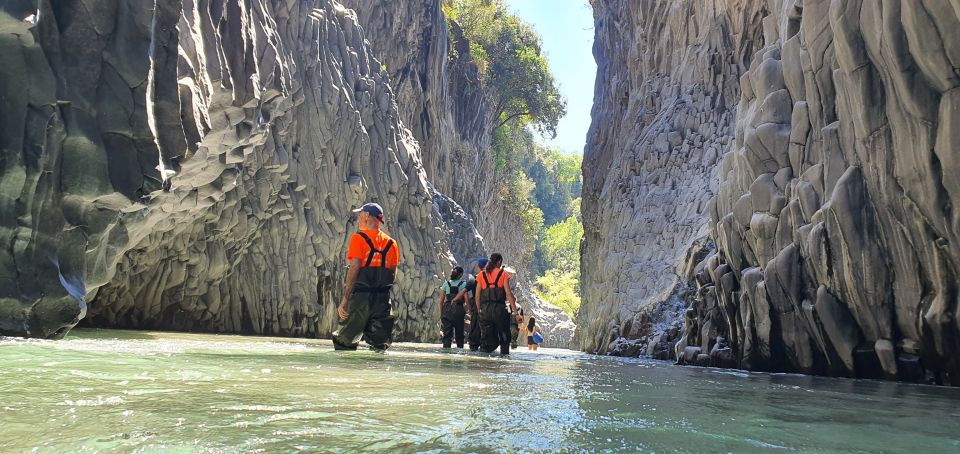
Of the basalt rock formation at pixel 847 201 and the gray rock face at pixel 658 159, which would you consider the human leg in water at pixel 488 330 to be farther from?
the gray rock face at pixel 658 159

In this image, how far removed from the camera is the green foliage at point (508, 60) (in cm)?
4303

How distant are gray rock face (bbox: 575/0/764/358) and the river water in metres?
12.8

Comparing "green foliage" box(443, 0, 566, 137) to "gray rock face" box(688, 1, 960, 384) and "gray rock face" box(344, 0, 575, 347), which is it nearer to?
"gray rock face" box(344, 0, 575, 347)

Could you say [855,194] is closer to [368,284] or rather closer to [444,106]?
[368,284]

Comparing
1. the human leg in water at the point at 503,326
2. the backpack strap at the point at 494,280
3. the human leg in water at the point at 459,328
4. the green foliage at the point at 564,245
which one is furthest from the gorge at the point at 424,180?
the green foliage at the point at 564,245

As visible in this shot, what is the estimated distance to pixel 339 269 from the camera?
21.8 meters

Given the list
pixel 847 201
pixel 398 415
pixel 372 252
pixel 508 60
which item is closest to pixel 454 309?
pixel 372 252

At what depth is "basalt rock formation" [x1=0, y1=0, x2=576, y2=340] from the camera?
843 centimetres

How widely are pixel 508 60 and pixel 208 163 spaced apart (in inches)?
1253

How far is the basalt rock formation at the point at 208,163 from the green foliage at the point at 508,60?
1005 cm

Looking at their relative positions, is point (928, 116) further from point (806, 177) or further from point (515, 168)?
point (515, 168)

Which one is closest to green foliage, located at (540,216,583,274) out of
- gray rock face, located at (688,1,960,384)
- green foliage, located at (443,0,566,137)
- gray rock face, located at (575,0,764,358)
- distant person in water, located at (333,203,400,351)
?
green foliage, located at (443,0,566,137)

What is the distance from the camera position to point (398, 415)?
3.06 m

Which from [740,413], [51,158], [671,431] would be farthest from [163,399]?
[51,158]
